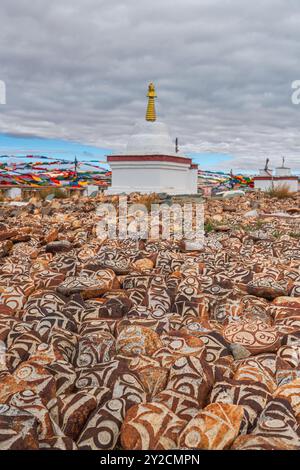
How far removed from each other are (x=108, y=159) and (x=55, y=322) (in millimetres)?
10793

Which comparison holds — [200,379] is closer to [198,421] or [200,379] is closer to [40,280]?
[198,421]

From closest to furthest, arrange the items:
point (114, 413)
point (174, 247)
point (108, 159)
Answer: point (114, 413), point (174, 247), point (108, 159)

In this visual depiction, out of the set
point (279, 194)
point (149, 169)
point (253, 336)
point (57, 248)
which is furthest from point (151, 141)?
point (253, 336)

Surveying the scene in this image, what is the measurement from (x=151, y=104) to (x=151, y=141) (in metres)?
2.73

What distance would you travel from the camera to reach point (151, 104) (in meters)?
16.1

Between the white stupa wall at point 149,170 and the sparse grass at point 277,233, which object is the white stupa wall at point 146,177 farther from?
the sparse grass at point 277,233

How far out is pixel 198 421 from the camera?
4.53 ft

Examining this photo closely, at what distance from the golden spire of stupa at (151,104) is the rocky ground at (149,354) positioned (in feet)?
41.3

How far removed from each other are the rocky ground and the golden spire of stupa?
41.3 ft

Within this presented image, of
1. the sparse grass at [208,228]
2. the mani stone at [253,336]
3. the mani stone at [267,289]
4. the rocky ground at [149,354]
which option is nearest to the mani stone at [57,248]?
the rocky ground at [149,354]

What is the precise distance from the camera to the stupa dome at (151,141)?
13359 millimetres

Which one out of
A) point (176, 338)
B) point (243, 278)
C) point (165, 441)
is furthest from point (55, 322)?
point (243, 278)

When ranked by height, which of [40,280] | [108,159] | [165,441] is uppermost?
[108,159]

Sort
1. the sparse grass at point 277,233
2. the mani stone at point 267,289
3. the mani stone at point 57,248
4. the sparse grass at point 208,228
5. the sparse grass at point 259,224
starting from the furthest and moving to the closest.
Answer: the sparse grass at point 259,224 → the sparse grass at point 208,228 → the sparse grass at point 277,233 → the mani stone at point 57,248 → the mani stone at point 267,289
